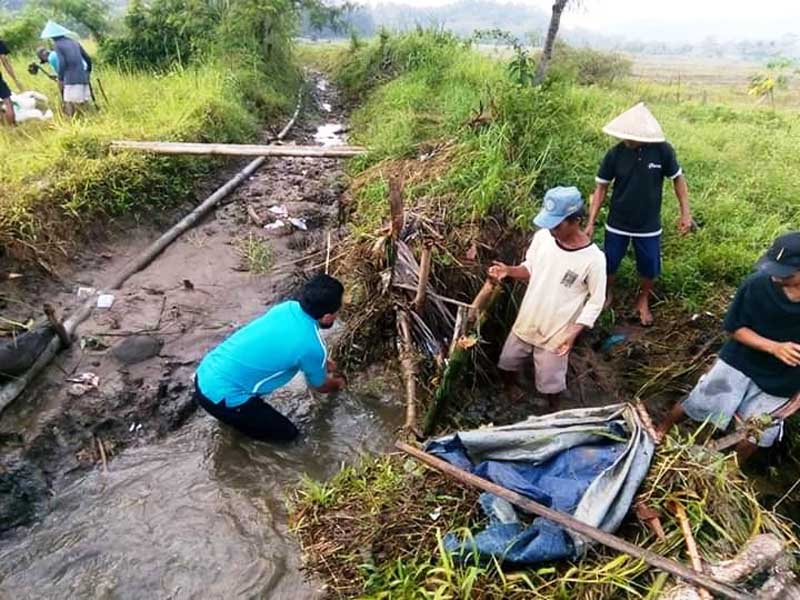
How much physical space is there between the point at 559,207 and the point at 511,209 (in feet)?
6.89

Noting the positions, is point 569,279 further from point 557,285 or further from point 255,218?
point 255,218

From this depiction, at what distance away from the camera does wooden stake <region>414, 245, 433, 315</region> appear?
4215 mm

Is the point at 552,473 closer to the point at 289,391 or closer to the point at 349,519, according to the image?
the point at 349,519

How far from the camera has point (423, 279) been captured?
433 cm

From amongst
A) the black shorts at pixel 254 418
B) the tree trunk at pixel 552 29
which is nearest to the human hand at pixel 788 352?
the black shorts at pixel 254 418

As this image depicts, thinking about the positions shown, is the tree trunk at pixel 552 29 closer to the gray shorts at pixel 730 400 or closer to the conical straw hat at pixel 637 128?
the conical straw hat at pixel 637 128

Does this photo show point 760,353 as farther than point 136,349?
No

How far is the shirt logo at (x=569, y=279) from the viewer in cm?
372

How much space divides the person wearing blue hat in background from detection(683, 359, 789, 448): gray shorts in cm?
937

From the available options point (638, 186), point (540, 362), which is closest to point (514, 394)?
point (540, 362)

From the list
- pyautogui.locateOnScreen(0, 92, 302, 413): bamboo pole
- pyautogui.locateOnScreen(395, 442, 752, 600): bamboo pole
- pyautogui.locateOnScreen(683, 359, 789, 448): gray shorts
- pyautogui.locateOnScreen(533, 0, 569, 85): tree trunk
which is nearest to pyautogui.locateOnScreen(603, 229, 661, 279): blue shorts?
pyautogui.locateOnScreen(683, 359, 789, 448): gray shorts

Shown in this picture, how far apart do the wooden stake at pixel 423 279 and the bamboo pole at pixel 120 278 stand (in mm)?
2942

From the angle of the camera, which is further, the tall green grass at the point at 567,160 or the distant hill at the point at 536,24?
the distant hill at the point at 536,24

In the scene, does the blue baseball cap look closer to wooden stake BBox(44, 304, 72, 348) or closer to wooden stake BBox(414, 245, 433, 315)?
wooden stake BBox(414, 245, 433, 315)
